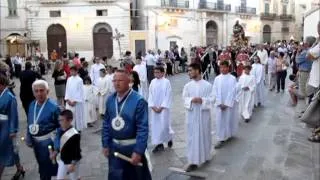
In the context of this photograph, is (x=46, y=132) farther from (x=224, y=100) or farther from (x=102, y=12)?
(x=102, y=12)

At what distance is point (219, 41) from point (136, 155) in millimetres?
44732

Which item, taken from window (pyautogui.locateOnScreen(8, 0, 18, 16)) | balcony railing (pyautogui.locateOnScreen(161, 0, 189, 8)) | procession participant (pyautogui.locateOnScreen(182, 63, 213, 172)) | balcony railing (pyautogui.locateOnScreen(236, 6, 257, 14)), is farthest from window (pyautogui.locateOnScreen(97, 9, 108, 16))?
procession participant (pyautogui.locateOnScreen(182, 63, 213, 172))

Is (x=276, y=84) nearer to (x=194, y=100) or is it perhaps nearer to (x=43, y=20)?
(x=194, y=100)

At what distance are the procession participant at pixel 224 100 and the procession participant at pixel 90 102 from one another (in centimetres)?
391

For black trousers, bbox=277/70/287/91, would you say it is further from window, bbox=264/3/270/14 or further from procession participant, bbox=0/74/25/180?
window, bbox=264/3/270/14

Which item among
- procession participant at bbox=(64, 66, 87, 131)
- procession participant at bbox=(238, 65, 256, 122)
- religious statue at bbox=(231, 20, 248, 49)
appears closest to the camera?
procession participant at bbox=(64, 66, 87, 131)

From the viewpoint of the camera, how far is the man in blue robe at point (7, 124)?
7.07 m

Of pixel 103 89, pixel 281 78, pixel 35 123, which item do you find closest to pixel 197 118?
pixel 35 123

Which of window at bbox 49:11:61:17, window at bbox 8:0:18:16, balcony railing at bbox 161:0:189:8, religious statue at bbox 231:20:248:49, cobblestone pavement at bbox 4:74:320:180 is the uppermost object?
balcony railing at bbox 161:0:189:8

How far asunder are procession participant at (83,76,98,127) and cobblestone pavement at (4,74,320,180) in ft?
2.08

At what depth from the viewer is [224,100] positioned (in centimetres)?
1002

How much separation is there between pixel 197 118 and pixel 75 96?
4.18 metres

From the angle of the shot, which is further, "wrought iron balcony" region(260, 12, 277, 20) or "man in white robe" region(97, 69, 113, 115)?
"wrought iron balcony" region(260, 12, 277, 20)

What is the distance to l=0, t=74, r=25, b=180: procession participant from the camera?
279 inches
